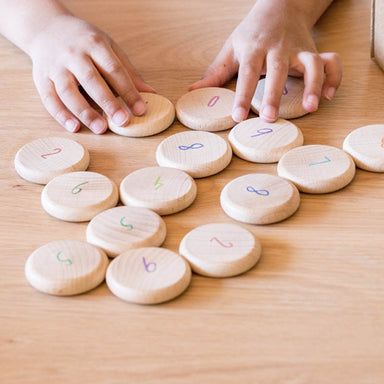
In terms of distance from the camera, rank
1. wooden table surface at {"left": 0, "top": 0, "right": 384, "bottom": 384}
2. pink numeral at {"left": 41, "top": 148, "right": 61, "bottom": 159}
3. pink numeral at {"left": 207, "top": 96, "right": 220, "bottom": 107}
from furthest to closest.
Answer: pink numeral at {"left": 207, "top": 96, "right": 220, "bottom": 107}, pink numeral at {"left": 41, "top": 148, "right": 61, "bottom": 159}, wooden table surface at {"left": 0, "top": 0, "right": 384, "bottom": 384}

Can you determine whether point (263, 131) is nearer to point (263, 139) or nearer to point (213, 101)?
point (263, 139)

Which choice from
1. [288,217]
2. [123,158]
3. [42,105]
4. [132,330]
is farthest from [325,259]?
[42,105]

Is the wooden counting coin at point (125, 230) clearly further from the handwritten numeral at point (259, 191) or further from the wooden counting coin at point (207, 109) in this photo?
the wooden counting coin at point (207, 109)

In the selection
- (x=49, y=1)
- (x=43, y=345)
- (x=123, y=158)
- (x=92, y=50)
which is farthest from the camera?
(x=49, y=1)

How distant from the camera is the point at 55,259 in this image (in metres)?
0.69

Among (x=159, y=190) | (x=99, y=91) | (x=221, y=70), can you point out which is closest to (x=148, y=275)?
(x=159, y=190)

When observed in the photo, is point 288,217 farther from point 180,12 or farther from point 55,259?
point 180,12

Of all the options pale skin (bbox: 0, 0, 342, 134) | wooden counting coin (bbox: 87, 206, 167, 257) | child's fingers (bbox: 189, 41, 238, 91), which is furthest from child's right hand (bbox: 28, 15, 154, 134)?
wooden counting coin (bbox: 87, 206, 167, 257)

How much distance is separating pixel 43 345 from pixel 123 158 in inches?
14.7

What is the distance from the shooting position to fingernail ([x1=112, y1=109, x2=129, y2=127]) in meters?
0.96

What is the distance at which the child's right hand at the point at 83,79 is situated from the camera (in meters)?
0.98

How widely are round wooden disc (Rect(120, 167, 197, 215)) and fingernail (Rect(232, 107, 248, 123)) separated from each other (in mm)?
170

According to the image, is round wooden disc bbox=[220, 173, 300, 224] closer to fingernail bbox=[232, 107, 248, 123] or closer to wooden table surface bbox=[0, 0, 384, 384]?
wooden table surface bbox=[0, 0, 384, 384]

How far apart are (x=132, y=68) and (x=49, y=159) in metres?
0.28
